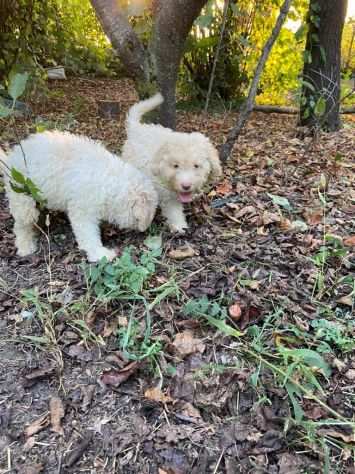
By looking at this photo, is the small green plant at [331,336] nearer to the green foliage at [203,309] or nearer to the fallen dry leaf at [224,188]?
the green foliage at [203,309]

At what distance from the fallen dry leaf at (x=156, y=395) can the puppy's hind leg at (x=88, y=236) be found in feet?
3.10

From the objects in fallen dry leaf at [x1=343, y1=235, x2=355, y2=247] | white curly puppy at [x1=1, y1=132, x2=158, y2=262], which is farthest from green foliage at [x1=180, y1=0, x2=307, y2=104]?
white curly puppy at [x1=1, y1=132, x2=158, y2=262]

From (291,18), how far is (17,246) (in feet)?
15.0

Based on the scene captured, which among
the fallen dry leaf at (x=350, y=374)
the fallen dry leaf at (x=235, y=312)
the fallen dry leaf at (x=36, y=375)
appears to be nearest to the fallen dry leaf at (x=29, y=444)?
the fallen dry leaf at (x=36, y=375)

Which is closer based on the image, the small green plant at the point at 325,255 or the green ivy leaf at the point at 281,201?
the small green plant at the point at 325,255

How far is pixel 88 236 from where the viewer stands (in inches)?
103

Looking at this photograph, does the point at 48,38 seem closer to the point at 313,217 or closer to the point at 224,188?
the point at 224,188

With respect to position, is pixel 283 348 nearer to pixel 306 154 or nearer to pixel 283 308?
pixel 283 308

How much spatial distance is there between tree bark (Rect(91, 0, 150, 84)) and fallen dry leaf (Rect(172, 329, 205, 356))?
2.38 m

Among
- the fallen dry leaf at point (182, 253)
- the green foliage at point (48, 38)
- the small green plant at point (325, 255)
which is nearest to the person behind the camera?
the small green plant at point (325, 255)

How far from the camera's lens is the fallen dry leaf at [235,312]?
2.16 metres

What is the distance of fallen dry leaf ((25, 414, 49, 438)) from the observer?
1708mm

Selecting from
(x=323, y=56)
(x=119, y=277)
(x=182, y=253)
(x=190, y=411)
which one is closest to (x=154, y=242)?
(x=182, y=253)

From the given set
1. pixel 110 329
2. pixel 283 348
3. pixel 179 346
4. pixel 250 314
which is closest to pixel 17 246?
pixel 110 329
